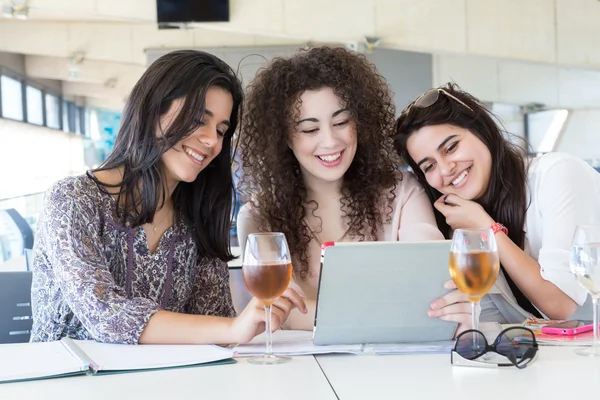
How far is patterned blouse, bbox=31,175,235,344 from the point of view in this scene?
1.65 m

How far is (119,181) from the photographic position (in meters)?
2.05

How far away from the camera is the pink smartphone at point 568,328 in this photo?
162 cm

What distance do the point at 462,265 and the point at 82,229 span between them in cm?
97

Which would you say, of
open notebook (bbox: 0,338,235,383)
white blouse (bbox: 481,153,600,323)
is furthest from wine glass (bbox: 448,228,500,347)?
white blouse (bbox: 481,153,600,323)

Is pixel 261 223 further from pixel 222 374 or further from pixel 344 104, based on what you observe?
pixel 222 374

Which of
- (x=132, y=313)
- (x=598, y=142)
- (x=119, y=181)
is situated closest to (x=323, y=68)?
(x=119, y=181)

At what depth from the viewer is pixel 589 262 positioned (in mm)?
1440

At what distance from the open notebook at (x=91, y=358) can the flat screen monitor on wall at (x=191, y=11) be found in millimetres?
7181

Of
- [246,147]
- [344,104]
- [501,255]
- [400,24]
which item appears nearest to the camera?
[501,255]

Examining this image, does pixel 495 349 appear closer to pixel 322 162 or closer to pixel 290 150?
pixel 322 162

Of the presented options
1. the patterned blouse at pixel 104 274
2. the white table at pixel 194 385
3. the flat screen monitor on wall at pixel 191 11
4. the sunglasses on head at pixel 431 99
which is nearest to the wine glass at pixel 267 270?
the white table at pixel 194 385

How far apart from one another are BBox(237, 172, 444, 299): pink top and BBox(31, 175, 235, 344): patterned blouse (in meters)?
0.19

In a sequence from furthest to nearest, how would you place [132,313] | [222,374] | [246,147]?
[246,147] → [132,313] → [222,374]

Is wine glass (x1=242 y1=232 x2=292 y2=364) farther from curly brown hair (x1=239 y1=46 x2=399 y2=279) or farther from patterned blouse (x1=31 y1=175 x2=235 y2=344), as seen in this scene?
curly brown hair (x1=239 y1=46 x2=399 y2=279)
